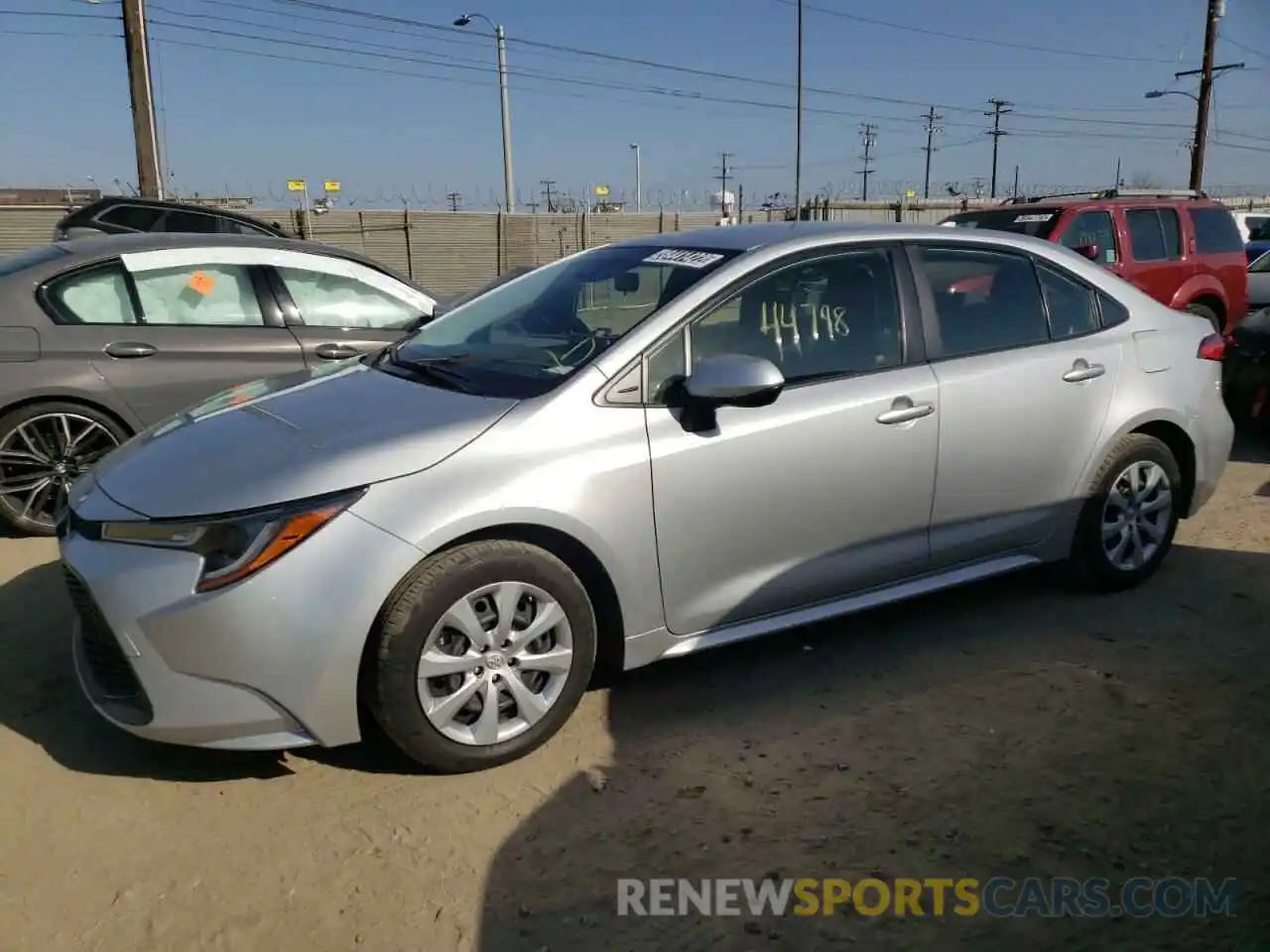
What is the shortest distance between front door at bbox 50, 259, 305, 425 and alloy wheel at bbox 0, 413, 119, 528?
0.90 feet

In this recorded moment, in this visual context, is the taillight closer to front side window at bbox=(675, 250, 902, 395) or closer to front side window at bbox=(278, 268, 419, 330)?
front side window at bbox=(675, 250, 902, 395)

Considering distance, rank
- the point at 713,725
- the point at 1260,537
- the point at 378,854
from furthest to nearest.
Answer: the point at 1260,537 → the point at 713,725 → the point at 378,854

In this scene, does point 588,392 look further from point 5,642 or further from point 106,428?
point 106,428

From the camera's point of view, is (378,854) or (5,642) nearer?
(378,854)

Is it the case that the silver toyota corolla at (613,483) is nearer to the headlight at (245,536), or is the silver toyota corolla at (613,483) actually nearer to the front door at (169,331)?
the headlight at (245,536)

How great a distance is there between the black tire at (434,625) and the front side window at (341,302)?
3.42 m

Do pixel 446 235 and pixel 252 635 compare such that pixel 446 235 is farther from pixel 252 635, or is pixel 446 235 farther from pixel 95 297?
pixel 252 635

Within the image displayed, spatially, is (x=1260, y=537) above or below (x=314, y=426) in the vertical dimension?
below

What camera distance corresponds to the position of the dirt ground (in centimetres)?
236

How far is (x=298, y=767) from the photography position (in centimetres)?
304

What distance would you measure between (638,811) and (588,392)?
4.13ft

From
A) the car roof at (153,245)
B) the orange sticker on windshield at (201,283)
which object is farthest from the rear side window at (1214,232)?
the orange sticker on windshield at (201,283)

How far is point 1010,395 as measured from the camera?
3.79 meters

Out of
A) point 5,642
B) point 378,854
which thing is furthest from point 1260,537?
point 5,642
